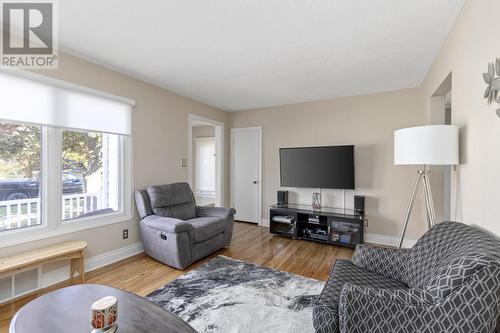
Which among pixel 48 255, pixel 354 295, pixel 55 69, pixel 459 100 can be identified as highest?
pixel 55 69

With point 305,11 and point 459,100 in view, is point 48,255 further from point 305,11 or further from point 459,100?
point 459,100

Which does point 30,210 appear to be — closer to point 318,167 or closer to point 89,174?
point 89,174

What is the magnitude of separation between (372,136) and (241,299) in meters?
3.17

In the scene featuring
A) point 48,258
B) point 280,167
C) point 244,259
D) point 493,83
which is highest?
point 493,83

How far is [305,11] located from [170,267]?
2964mm

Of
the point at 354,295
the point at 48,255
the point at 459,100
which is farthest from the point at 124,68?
the point at 459,100

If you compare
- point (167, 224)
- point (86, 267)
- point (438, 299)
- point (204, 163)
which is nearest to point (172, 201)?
point (167, 224)

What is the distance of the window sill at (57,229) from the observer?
6.99 ft

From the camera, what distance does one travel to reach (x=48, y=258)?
209cm

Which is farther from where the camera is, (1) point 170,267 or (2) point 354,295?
(1) point 170,267

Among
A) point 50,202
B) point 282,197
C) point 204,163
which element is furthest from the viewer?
point 204,163

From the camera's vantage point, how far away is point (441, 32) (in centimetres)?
207

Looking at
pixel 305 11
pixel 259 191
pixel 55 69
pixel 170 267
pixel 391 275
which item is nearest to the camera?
pixel 391 275

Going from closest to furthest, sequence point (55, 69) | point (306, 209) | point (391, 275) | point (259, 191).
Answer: point (391, 275) → point (55, 69) → point (306, 209) → point (259, 191)
